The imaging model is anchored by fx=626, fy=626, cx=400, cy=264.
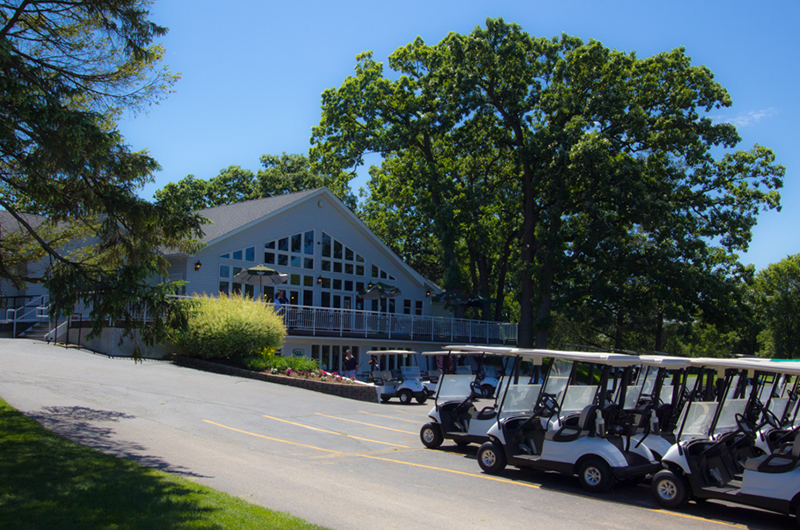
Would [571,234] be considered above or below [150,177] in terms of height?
above

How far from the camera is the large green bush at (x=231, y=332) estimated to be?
21094 mm

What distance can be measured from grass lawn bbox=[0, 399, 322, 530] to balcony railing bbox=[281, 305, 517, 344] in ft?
50.4

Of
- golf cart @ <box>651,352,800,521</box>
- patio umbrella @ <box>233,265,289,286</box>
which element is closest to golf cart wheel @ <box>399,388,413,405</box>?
patio umbrella @ <box>233,265,289,286</box>

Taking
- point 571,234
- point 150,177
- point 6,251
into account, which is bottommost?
point 6,251

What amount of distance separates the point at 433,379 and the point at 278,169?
33.9 metres

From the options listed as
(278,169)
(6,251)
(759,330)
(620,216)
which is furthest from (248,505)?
(759,330)

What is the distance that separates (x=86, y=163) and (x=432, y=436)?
795 centimetres

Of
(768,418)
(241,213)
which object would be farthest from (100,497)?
(241,213)

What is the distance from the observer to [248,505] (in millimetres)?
7191

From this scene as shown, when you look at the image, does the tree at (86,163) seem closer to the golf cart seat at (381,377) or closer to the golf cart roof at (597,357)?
the golf cart roof at (597,357)

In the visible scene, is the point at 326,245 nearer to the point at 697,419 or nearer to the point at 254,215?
the point at 254,215

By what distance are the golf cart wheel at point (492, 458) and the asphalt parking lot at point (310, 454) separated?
199 mm

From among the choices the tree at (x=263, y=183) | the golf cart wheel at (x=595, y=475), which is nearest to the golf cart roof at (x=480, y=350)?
the golf cart wheel at (x=595, y=475)

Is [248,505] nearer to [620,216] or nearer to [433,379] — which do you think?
[433,379]
